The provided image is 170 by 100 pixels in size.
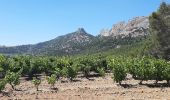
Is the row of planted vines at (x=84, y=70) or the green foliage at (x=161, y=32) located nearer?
the row of planted vines at (x=84, y=70)

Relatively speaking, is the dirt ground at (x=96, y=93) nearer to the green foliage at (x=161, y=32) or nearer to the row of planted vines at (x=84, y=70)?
the row of planted vines at (x=84, y=70)

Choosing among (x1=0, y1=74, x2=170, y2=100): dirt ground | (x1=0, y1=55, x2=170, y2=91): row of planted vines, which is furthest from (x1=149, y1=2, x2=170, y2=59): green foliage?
(x1=0, y1=74, x2=170, y2=100): dirt ground

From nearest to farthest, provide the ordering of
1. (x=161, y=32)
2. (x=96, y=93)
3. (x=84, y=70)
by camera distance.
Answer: (x=96, y=93) < (x=84, y=70) < (x=161, y=32)

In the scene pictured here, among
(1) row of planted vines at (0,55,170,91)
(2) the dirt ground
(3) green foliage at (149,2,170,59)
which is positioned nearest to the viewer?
(2) the dirt ground

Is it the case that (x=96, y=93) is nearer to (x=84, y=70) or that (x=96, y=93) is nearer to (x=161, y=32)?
(x=84, y=70)

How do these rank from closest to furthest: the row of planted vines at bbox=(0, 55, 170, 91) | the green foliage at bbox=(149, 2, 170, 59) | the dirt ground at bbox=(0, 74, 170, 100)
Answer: the dirt ground at bbox=(0, 74, 170, 100) → the row of planted vines at bbox=(0, 55, 170, 91) → the green foliage at bbox=(149, 2, 170, 59)

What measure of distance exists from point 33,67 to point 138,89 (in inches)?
1304

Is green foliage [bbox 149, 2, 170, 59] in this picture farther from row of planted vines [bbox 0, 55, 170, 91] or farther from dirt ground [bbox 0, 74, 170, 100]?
dirt ground [bbox 0, 74, 170, 100]

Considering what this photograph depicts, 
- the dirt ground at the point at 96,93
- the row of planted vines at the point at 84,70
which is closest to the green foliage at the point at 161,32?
the row of planted vines at the point at 84,70

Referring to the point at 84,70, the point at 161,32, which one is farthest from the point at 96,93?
the point at 161,32

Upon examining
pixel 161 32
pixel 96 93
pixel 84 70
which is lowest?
pixel 96 93

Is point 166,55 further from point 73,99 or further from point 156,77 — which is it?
point 73,99

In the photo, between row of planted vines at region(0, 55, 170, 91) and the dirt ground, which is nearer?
the dirt ground

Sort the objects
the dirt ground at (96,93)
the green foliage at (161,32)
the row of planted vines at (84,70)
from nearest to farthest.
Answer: the dirt ground at (96,93), the row of planted vines at (84,70), the green foliage at (161,32)
